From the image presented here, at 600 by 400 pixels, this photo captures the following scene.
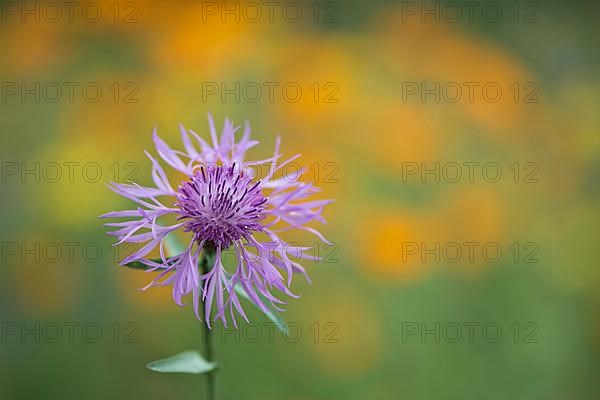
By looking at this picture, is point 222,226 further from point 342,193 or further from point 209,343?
point 342,193

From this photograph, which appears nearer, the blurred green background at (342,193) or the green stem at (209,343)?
the green stem at (209,343)

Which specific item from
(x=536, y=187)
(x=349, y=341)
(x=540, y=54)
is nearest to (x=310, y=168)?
(x=349, y=341)

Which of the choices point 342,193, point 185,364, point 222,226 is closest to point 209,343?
point 185,364

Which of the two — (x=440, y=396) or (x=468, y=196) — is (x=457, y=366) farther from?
(x=468, y=196)

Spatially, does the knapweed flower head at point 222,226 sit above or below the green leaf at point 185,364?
above

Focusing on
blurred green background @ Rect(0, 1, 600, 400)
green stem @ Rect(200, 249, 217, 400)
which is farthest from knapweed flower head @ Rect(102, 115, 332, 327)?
blurred green background @ Rect(0, 1, 600, 400)

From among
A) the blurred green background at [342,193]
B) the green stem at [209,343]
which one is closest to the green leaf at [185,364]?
the green stem at [209,343]

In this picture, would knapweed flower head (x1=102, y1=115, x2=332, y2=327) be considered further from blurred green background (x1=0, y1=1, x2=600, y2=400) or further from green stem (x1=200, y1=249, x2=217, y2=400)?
blurred green background (x1=0, y1=1, x2=600, y2=400)

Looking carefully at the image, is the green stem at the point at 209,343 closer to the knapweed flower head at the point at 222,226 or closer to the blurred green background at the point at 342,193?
the knapweed flower head at the point at 222,226
